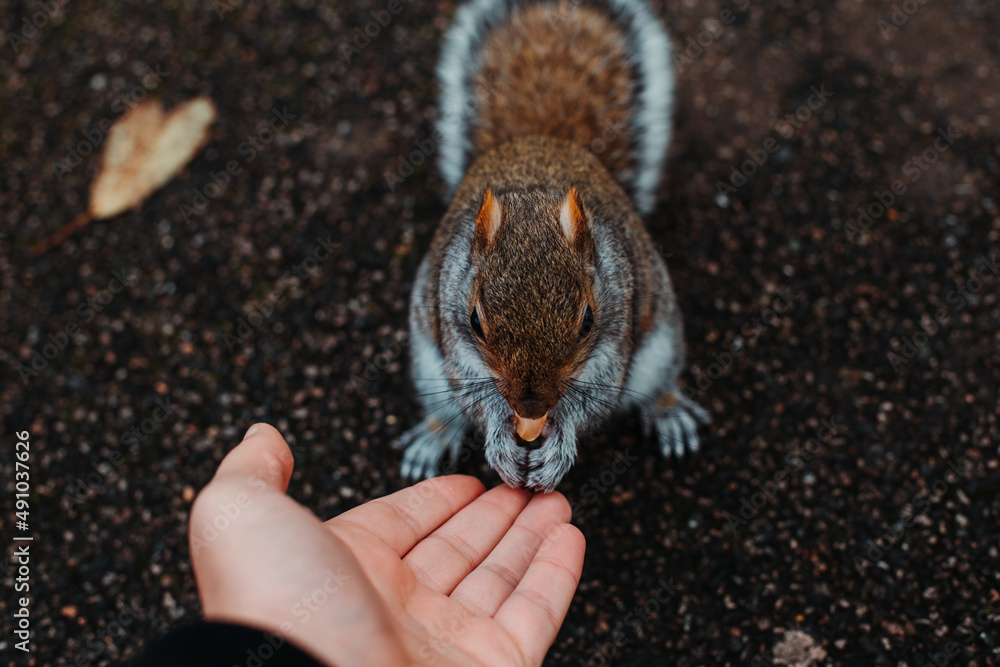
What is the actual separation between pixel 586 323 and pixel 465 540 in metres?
0.65

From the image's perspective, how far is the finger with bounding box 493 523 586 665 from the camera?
157 cm

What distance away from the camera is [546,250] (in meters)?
1.67

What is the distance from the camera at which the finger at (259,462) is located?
148cm

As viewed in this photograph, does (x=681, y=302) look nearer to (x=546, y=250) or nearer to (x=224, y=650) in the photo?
(x=546, y=250)

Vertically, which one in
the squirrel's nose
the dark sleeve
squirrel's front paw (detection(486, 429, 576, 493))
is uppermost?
the squirrel's nose

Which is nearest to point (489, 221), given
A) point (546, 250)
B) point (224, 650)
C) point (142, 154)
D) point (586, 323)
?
point (546, 250)

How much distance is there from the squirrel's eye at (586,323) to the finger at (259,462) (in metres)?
0.75

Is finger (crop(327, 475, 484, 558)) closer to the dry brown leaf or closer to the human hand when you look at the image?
the human hand

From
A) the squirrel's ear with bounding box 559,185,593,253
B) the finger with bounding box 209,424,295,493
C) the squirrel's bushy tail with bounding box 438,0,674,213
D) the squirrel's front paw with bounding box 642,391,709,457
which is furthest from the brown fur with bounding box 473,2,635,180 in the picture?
the finger with bounding box 209,424,295,493

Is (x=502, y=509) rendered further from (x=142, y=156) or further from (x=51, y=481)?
(x=142, y=156)

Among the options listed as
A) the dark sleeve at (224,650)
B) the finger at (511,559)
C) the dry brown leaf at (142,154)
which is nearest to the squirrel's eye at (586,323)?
the finger at (511,559)

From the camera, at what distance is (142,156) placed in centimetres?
293

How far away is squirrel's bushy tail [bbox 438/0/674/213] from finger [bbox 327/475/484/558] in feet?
3.79

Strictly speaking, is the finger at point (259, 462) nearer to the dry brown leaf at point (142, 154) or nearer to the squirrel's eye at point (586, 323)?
the squirrel's eye at point (586, 323)
